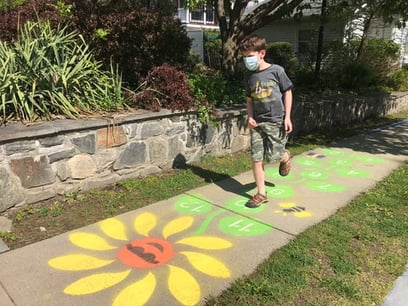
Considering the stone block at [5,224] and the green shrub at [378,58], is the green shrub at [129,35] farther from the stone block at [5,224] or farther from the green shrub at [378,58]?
the green shrub at [378,58]

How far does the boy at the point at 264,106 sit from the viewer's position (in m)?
3.93

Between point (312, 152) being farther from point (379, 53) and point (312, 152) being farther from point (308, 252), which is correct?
point (379, 53)

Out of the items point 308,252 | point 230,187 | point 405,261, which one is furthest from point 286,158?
point 405,261

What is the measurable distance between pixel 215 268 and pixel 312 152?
3896 mm

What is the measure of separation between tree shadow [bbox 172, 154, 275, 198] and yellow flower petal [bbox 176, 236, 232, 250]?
3.63 feet

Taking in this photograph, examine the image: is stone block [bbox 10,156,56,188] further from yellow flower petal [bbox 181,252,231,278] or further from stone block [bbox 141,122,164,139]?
yellow flower petal [bbox 181,252,231,278]

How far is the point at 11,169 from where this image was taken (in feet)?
12.9

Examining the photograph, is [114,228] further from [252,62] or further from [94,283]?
[252,62]

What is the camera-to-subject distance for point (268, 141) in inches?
167

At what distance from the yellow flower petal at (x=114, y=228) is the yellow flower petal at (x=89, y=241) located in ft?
0.39

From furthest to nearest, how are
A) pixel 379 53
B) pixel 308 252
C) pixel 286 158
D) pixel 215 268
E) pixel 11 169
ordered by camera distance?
pixel 379 53, pixel 286 158, pixel 11 169, pixel 308 252, pixel 215 268

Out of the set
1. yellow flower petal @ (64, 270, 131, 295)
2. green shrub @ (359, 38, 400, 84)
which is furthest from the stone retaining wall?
green shrub @ (359, 38, 400, 84)

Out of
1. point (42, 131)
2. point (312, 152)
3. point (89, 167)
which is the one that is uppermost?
point (42, 131)

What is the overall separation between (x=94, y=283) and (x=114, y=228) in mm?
893
